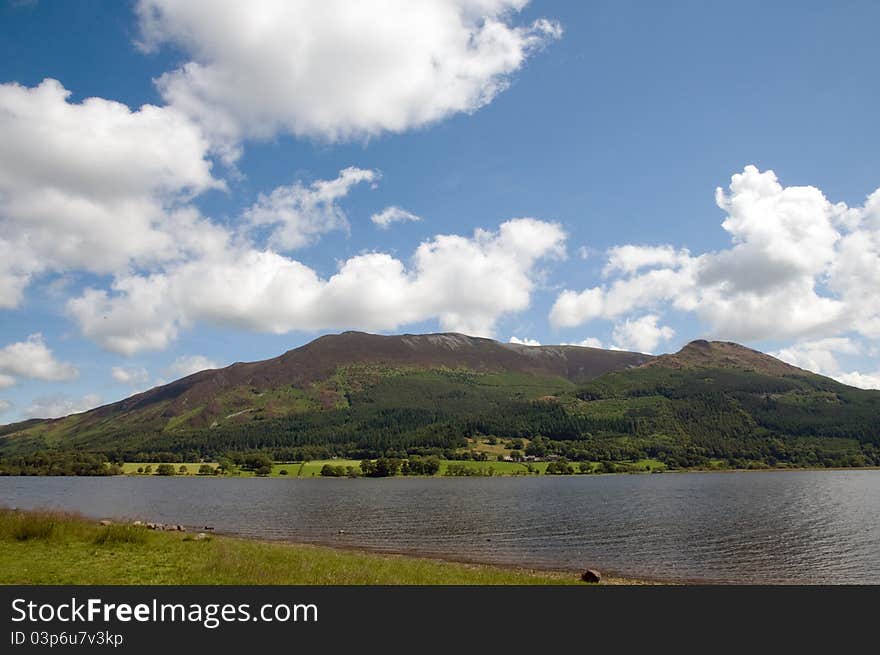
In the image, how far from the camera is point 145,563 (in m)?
29.2

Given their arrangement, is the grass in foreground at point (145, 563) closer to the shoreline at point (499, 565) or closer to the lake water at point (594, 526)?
the shoreline at point (499, 565)

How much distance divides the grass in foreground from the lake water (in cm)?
2598

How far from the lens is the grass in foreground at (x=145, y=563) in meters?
25.6

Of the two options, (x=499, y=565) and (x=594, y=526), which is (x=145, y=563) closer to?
(x=499, y=565)

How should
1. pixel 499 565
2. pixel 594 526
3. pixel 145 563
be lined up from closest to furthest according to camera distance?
1. pixel 145 563
2. pixel 499 565
3. pixel 594 526

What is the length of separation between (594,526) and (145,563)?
2707 inches

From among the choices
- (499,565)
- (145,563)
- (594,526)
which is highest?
(145,563)

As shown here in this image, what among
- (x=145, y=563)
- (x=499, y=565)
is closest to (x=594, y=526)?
(x=499, y=565)

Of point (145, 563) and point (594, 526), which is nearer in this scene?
point (145, 563)

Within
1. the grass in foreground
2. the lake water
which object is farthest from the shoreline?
the grass in foreground

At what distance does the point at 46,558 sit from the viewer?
96.4ft

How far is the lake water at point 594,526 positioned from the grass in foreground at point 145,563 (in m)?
26.0
